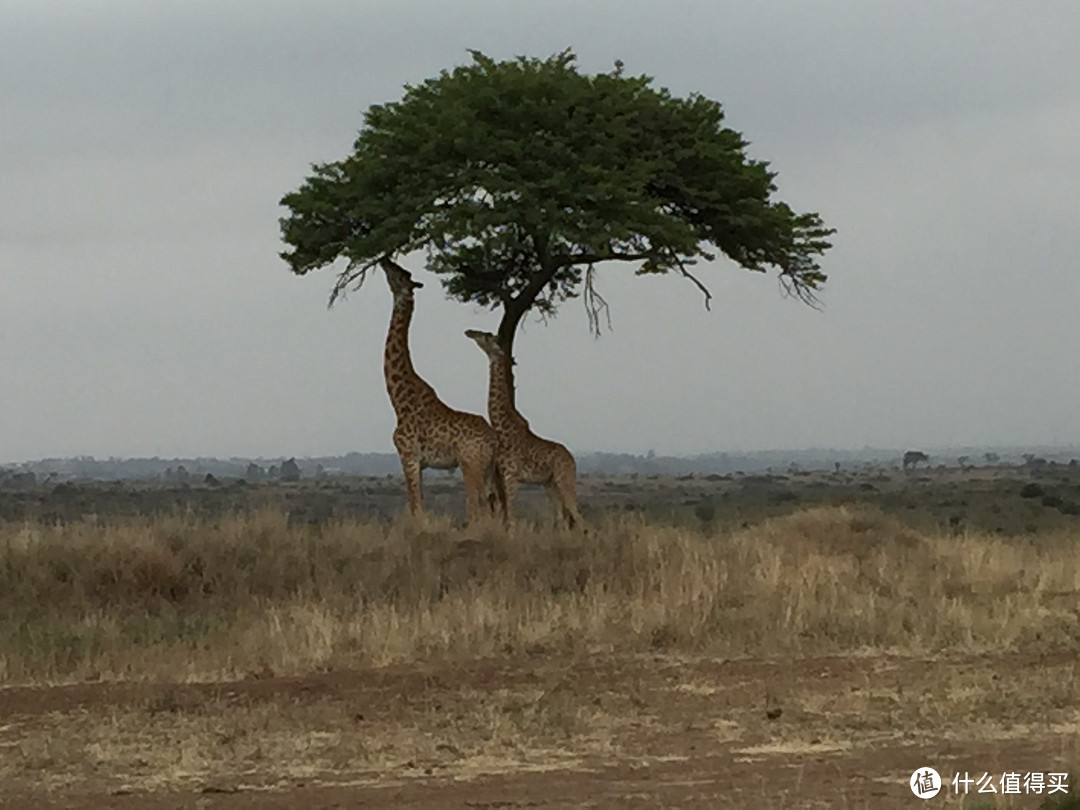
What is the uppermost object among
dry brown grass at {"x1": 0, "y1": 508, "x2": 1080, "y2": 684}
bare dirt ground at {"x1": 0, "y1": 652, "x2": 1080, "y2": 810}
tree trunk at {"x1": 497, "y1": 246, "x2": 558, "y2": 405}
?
tree trunk at {"x1": 497, "y1": 246, "x2": 558, "y2": 405}

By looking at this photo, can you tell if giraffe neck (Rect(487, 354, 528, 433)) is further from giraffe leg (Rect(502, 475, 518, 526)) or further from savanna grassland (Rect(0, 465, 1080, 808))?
savanna grassland (Rect(0, 465, 1080, 808))

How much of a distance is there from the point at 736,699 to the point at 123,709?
154 inches

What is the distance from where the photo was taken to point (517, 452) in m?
16.1

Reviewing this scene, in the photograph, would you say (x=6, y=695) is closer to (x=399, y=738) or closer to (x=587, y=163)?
(x=399, y=738)

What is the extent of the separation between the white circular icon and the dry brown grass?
12.4 ft

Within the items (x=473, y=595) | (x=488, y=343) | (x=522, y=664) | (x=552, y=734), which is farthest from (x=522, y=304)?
(x=552, y=734)

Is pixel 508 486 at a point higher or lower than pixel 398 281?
lower

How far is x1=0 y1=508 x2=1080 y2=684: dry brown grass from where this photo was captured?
1046cm

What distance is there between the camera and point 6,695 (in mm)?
9156

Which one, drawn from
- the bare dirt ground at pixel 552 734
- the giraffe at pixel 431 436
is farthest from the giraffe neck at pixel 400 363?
the bare dirt ground at pixel 552 734

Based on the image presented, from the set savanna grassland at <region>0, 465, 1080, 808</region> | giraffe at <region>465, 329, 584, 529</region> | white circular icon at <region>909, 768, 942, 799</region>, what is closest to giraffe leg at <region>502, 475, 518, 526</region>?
giraffe at <region>465, 329, 584, 529</region>

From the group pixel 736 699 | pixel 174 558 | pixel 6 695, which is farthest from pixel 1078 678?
pixel 174 558

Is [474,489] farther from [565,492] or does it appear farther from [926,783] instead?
[926,783]

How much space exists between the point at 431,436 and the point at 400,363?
40.3 inches
